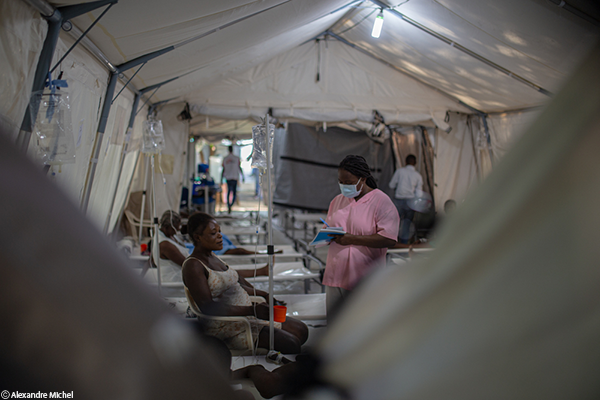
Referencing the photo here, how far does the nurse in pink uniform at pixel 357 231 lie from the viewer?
2.37 meters

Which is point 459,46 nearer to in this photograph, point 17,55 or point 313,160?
point 313,160

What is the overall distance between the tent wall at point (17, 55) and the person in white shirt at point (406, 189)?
236 inches

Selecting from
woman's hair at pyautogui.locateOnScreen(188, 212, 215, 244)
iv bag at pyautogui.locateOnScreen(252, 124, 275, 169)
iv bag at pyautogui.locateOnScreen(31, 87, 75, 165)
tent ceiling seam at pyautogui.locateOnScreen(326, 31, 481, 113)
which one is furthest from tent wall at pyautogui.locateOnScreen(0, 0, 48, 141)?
tent ceiling seam at pyautogui.locateOnScreen(326, 31, 481, 113)

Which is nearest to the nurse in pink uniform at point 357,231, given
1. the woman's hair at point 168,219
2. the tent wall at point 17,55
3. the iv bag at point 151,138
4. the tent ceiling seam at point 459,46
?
the tent wall at point 17,55

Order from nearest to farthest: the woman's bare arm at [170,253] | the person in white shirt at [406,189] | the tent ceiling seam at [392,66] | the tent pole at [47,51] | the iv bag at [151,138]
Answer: the tent pole at [47,51] < the woman's bare arm at [170,253] < the iv bag at [151,138] < the tent ceiling seam at [392,66] < the person in white shirt at [406,189]

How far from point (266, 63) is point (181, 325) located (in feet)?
22.1

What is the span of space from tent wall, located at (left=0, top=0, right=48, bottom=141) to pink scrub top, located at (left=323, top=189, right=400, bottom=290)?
1.96 metres

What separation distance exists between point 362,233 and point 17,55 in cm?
221

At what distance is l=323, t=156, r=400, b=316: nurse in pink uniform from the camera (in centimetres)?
237

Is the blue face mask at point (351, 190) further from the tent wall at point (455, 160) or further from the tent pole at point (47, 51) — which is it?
the tent wall at point (455, 160)

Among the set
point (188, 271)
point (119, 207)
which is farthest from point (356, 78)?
point (188, 271)

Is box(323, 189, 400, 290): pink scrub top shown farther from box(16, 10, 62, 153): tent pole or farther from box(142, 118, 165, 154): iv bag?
box(142, 118, 165, 154): iv bag

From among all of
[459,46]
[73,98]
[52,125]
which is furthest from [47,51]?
[459,46]

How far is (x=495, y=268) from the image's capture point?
481 mm
